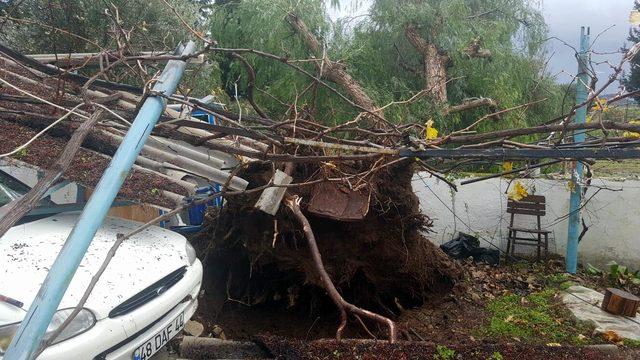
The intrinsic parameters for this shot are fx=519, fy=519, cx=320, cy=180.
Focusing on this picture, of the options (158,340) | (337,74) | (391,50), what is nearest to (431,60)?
(391,50)

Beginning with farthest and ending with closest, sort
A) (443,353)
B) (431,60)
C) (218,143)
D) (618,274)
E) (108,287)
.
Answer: (431,60) → (618,274) → (218,143) → (443,353) → (108,287)

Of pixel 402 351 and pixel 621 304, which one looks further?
pixel 621 304

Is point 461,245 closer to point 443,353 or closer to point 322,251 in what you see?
point 322,251

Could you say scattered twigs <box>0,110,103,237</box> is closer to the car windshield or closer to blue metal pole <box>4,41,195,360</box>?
blue metal pole <box>4,41,195,360</box>

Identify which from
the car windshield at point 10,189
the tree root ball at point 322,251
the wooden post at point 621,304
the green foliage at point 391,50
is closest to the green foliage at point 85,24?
the green foliage at point 391,50

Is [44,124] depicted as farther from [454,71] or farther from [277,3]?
[454,71]

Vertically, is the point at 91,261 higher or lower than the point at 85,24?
lower

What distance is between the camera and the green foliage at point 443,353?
424cm

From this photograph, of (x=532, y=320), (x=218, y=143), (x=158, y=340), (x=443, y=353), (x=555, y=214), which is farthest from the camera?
(x=555, y=214)

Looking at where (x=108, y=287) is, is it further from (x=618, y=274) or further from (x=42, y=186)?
(x=618, y=274)

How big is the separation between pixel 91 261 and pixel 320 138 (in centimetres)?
212

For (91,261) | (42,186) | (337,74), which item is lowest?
(91,261)

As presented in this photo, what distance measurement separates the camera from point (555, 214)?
8688 mm

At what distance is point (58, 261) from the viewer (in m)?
2.04
